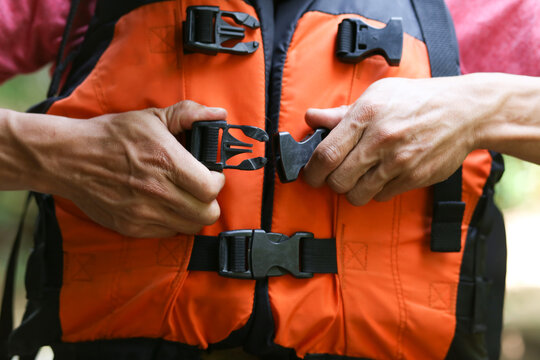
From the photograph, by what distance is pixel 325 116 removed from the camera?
784mm

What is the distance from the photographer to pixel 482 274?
0.95 m

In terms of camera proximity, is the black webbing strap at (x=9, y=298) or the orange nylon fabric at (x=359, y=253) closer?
the orange nylon fabric at (x=359, y=253)

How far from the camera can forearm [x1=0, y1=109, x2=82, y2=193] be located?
2.45ft

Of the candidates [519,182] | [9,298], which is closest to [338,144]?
[9,298]

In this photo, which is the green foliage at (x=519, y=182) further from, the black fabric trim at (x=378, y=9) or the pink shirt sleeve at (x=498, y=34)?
the black fabric trim at (x=378, y=9)

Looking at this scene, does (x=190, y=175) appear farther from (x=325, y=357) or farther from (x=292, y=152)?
(x=325, y=357)

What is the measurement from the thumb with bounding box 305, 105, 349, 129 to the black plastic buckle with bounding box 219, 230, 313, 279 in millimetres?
224

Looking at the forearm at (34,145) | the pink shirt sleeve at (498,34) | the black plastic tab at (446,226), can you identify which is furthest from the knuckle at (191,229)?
the pink shirt sleeve at (498,34)

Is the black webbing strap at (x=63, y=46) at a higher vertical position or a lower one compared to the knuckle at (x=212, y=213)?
higher

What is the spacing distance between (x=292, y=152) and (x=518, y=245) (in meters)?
1.67

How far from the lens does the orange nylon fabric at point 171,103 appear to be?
2.68 ft

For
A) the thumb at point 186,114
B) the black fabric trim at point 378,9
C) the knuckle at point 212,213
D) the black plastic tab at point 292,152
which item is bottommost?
the knuckle at point 212,213

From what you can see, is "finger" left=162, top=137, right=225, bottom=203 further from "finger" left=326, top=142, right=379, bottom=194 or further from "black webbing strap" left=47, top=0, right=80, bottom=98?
"black webbing strap" left=47, top=0, right=80, bottom=98

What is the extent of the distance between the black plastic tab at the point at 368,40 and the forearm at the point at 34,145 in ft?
1.68
